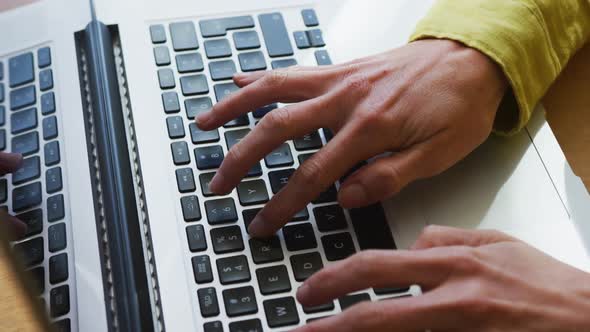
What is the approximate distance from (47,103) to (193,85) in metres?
0.15

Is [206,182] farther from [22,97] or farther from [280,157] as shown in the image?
[22,97]

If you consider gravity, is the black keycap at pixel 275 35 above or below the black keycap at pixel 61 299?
above

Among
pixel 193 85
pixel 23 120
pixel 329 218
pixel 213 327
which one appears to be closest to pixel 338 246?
pixel 329 218

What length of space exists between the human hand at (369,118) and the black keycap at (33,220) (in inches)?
6.2

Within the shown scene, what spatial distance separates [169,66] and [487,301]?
1.34 ft

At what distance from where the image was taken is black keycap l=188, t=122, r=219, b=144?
0.73m

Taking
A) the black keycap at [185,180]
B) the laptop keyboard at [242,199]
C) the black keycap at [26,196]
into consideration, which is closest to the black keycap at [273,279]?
the laptop keyboard at [242,199]

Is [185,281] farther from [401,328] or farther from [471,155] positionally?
[471,155]

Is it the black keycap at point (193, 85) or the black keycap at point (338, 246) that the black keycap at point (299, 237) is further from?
the black keycap at point (193, 85)

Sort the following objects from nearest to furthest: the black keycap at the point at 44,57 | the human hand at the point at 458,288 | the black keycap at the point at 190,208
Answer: the human hand at the point at 458,288
the black keycap at the point at 190,208
the black keycap at the point at 44,57

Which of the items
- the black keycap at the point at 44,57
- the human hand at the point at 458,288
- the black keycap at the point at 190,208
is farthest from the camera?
the black keycap at the point at 44,57

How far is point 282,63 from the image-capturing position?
2.62ft

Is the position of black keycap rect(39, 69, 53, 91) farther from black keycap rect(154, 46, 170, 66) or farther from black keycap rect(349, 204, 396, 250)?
black keycap rect(349, 204, 396, 250)

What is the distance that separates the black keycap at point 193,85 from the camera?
765 millimetres
